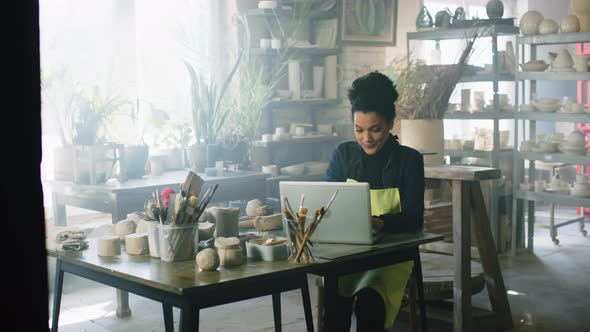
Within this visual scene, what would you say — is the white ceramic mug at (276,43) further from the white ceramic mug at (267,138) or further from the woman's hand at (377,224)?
the woman's hand at (377,224)

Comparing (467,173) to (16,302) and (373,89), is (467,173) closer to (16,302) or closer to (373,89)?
(373,89)

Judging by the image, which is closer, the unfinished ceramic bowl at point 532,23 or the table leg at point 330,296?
the table leg at point 330,296

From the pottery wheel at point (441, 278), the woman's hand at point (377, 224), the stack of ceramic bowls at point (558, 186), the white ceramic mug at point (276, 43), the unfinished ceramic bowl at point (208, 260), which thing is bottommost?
the pottery wheel at point (441, 278)

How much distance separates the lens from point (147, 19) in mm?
6086

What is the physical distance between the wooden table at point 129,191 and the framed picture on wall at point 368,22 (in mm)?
2294

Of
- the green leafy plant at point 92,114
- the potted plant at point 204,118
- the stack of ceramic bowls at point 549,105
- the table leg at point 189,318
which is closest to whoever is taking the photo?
the table leg at point 189,318

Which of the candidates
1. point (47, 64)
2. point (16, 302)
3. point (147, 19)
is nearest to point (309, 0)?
point (147, 19)

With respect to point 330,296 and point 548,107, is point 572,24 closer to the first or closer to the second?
point 548,107

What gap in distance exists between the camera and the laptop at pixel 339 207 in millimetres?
2898

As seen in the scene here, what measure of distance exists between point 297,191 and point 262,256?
369 mm

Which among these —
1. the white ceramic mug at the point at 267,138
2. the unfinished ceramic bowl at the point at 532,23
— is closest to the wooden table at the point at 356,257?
the white ceramic mug at the point at 267,138

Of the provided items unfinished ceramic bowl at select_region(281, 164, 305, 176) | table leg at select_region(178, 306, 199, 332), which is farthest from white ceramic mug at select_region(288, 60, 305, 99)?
table leg at select_region(178, 306, 199, 332)

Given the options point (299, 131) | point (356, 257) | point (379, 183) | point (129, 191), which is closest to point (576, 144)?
point (299, 131)

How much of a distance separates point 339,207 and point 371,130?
1.93 ft
